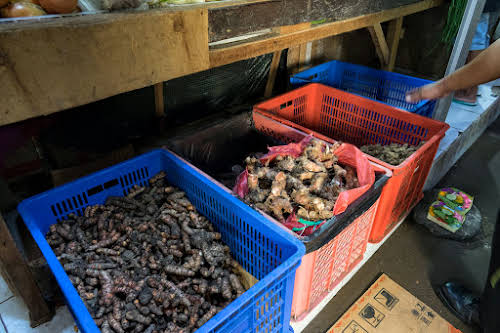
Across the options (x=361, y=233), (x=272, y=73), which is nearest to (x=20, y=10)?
(x=361, y=233)

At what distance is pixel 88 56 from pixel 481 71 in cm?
163

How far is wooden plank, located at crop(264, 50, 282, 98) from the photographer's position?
3.38 meters

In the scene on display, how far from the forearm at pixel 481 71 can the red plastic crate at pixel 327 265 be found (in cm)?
80

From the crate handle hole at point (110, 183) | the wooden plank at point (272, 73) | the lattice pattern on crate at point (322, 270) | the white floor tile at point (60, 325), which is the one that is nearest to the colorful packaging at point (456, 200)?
the lattice pattern on crate at point (322, 270)

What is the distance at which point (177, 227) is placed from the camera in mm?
1785

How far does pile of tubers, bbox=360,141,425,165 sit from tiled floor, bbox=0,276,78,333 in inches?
88.2

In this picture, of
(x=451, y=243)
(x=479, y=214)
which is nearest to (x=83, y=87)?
(x=451, y=243)

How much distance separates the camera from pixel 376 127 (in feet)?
8.77

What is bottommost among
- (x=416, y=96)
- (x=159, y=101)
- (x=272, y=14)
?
(x=159, y=101)

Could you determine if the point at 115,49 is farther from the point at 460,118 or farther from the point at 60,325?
the point at 460,118

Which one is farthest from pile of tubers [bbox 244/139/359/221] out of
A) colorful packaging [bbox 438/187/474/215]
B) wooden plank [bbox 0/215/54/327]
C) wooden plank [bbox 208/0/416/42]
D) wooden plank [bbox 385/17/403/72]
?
wooden plank [bbox 385/17/403/72]

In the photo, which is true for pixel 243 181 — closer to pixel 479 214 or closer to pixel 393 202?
pixel 393 202

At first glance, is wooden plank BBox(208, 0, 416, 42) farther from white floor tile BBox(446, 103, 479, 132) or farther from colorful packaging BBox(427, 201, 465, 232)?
white floor tile BBox(446, 103, 479, 132)

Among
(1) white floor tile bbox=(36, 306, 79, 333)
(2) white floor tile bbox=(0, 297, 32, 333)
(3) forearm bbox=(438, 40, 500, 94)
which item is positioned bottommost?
(2) white floor tile bbox=(0, 297, 32, 333)
